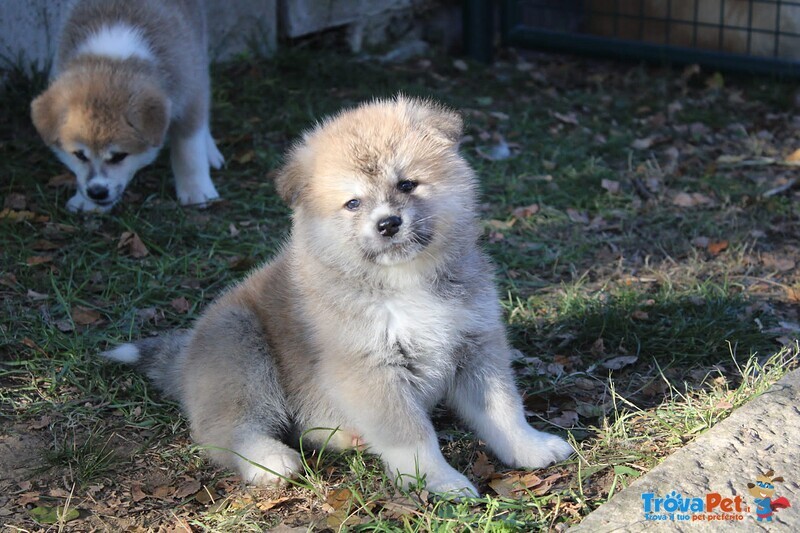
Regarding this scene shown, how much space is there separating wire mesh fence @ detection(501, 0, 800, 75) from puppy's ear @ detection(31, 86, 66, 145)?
4.42 meters

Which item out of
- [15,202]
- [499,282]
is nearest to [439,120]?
[499,282]

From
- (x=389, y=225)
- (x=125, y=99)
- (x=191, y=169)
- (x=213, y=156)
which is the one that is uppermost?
(x=389, y=225)

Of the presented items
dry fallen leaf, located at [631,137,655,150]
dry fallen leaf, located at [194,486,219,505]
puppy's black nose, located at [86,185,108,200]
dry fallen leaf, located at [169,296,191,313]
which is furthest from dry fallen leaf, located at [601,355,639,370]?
dry fallen leaf, located at [631,137,655,150]

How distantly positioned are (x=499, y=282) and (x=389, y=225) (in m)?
1.85

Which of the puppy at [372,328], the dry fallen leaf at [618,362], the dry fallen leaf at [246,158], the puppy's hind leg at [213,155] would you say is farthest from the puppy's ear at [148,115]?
the dry fallen leaf at [618,362]

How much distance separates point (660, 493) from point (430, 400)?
82 centimetres

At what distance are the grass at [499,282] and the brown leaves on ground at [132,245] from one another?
3cm

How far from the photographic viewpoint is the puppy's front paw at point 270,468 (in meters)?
3.12

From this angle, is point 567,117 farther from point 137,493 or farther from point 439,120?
point 137,493

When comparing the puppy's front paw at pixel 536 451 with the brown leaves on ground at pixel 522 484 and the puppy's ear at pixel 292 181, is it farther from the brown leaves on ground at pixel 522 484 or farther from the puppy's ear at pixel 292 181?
the puppy's ear at pixel 292 181

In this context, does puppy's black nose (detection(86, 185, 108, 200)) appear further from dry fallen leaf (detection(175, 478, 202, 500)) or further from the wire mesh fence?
the wire mesh fence

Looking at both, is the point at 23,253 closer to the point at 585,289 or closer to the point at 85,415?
the point at 85,415

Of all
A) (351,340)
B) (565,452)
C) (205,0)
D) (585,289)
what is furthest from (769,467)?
Result: (205,0)

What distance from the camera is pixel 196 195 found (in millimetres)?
5570
